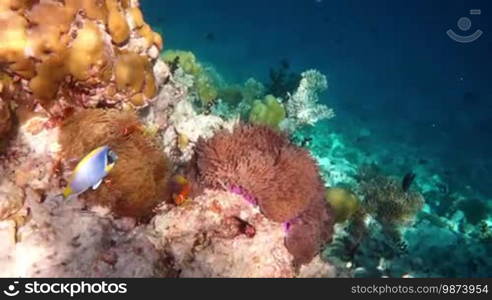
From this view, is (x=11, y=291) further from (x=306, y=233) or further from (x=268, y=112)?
(x=268, y=112)

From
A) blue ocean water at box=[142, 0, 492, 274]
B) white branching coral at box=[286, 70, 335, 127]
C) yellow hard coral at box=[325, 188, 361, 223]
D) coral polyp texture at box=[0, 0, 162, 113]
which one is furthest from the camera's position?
blue ocean water at box=[142, 0, 492, 274]

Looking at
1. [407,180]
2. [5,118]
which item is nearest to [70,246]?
[5,118]

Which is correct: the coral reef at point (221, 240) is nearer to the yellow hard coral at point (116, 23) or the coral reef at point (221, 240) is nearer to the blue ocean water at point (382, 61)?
the yellow hard coral at point (116, 23)

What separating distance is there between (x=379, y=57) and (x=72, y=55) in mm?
90358

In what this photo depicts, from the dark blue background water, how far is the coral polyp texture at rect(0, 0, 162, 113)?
61.6 feet

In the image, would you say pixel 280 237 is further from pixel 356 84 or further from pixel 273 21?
pixel 273 21

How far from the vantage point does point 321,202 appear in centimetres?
520

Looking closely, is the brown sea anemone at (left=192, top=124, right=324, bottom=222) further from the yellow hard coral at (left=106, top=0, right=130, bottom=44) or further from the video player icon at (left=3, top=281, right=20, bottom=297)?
the video player icon at (left=3, top=281, right=20, bottom=297)

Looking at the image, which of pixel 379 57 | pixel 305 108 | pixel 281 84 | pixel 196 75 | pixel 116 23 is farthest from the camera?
pixel 379 57

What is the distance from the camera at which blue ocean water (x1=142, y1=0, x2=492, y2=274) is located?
81.1 ft

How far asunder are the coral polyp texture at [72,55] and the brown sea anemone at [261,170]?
0.95m

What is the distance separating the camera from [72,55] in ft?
13.2

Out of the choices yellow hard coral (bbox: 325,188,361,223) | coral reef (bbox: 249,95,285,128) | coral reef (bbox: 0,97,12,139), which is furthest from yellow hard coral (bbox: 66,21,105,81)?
coral reef (bbox: 249,95,285,128)

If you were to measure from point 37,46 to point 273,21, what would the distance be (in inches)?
3709
